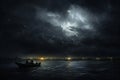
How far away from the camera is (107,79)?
63.1 metres

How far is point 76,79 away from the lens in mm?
64688

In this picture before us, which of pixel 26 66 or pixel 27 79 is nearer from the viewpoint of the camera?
pixel 27 79

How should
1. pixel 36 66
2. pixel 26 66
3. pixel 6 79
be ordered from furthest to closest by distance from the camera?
pixel 36 66, pixel 26 66, pixel 6 79

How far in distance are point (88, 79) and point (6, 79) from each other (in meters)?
30.3

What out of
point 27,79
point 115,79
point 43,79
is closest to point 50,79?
point 43,79

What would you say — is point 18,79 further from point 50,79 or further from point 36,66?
point 36,66

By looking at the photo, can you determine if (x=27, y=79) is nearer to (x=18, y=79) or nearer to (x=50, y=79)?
(x=18, y=79)

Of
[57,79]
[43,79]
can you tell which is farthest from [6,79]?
[57,79]

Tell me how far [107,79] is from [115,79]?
113 inches

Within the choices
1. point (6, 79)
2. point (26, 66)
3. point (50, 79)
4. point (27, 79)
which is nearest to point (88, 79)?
point (50, 79)

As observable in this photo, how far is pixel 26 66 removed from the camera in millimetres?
112438

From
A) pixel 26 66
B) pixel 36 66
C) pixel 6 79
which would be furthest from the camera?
pixel 36 66

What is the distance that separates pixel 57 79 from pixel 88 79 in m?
11.7

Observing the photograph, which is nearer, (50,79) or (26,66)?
(50,79)
